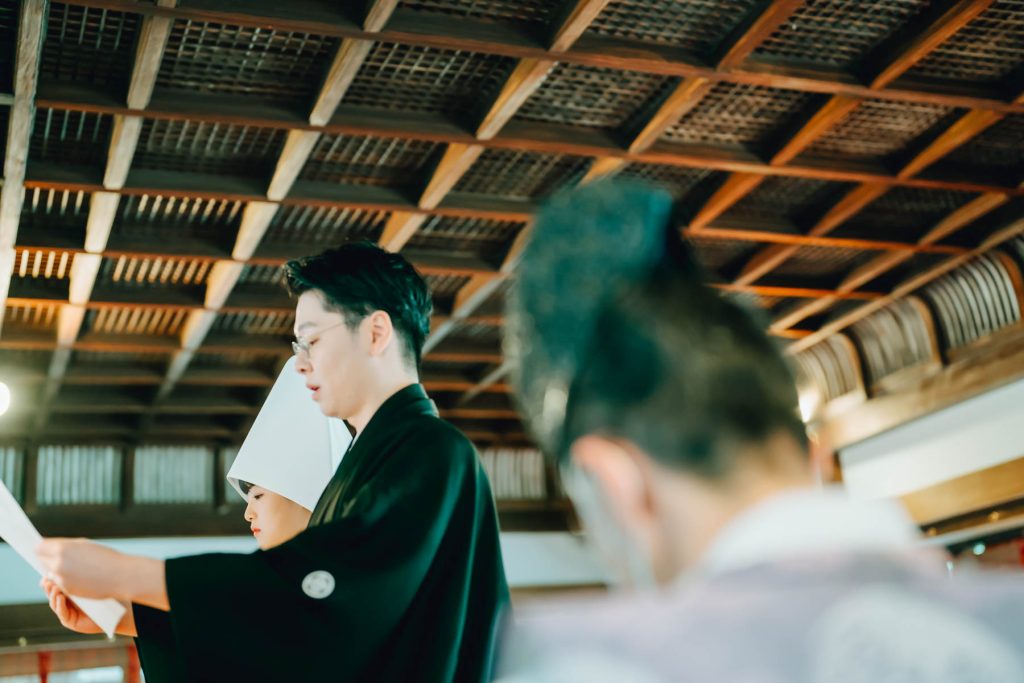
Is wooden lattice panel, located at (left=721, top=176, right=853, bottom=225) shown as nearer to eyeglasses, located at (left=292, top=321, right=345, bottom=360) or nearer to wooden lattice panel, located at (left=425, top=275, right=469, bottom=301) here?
wooden lattice panel, located at (left=425, top=275, right=469, bottom=301)

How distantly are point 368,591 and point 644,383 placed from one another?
1037 millimetres

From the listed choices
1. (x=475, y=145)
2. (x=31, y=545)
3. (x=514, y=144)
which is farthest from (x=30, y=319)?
(x=31, y=545)

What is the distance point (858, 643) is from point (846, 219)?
19.3 ft

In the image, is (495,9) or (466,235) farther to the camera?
(466,235)

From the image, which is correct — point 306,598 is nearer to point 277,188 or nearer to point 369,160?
point 277,188

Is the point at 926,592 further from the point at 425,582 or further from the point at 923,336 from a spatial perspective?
the point at 923,336

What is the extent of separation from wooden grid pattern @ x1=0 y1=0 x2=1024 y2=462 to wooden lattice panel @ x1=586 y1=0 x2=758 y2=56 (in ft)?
0.04

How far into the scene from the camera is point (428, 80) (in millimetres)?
4520

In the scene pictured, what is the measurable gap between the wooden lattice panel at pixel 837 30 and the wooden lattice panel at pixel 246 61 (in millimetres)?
1720

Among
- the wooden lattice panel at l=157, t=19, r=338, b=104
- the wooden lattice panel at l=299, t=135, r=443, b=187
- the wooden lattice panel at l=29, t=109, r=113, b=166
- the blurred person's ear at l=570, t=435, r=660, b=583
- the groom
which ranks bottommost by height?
the blurred person's ear at l=570, t=435, r=660, b=583

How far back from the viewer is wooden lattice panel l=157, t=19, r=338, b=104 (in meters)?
4.09

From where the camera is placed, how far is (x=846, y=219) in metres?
6.19

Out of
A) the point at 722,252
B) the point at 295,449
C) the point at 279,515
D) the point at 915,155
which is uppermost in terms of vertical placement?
the point at 722,252

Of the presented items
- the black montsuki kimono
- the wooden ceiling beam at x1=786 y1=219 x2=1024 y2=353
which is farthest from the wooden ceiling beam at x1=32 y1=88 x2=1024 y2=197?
the black montsuki kimono
